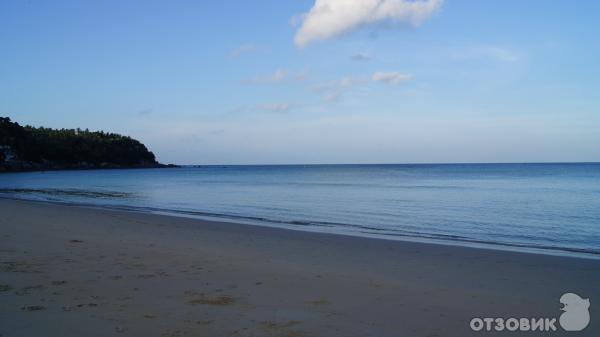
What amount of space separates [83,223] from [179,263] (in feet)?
29.8

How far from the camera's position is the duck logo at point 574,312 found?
6150 millimetres

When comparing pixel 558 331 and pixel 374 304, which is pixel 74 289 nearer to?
pixel 374 304

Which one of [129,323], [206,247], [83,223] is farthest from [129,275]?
[83,223]

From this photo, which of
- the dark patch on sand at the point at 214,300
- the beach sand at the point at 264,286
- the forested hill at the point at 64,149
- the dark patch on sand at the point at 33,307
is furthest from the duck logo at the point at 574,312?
the forested hill at the point at 64,149

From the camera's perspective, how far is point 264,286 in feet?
24.8

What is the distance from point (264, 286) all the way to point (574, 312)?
498 cm

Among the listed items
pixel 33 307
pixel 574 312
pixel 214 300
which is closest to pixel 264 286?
pixel 214 300

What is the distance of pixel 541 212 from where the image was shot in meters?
23.5

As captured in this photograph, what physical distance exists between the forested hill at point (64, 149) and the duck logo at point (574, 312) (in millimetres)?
120136

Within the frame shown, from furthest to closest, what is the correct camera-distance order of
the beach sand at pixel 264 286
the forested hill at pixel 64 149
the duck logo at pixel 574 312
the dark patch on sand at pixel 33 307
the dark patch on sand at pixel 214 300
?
the forested hill at pixel 64 149 < the dark patch on sand at pixel 214 300 < the duck logo at pixel 574 312 < the dark patch on sand at pixel 33 307 < the beach sand at pixel 264 286

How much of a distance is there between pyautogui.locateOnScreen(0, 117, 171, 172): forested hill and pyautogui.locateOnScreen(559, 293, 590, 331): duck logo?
394 ft

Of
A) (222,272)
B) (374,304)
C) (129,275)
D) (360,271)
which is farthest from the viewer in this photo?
(360,271)

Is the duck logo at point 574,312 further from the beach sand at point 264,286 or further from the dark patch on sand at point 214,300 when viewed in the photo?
the dark patch on sand at point 214,300

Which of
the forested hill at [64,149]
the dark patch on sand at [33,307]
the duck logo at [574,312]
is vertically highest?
the forested hill at [64,149]
